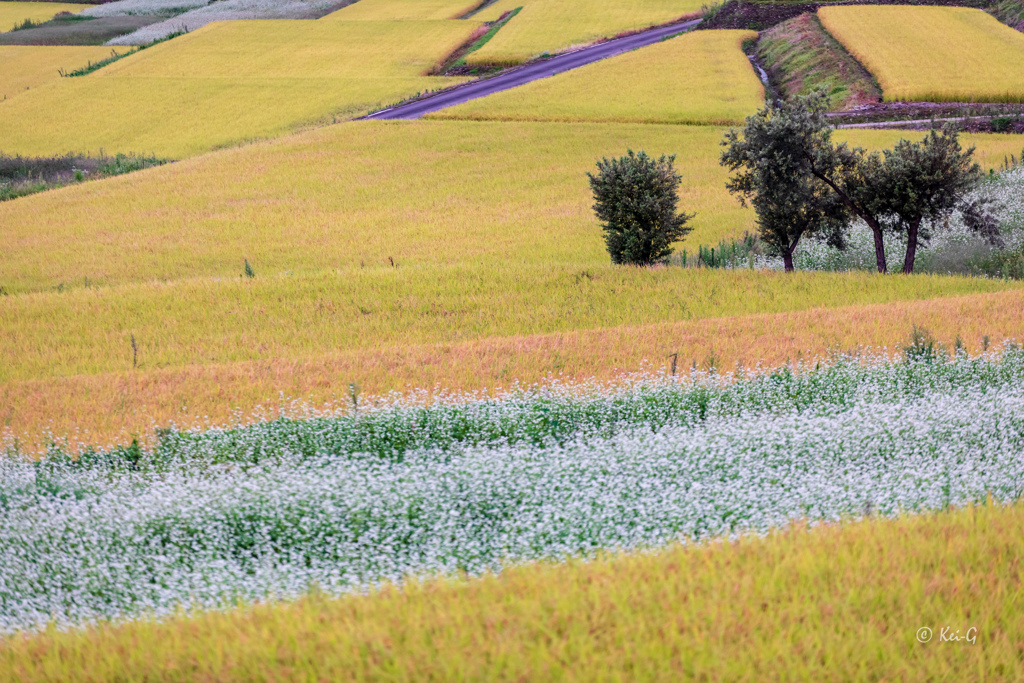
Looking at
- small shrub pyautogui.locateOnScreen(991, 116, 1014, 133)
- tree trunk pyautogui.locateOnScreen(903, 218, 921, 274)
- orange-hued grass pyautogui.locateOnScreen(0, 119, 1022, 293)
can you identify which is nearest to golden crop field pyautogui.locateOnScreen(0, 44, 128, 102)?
orange-hued grass pyautogui.locateOnScreen(0, 119, 1022, 293)

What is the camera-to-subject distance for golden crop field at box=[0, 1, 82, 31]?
76.6 meters

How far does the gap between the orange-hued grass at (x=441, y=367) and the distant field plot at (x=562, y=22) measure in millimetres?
46097

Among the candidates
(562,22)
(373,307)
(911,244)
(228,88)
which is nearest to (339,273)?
(373,307)

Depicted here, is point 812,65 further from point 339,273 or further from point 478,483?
point 478,483

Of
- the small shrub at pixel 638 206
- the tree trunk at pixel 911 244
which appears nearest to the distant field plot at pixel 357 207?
the small shrub at pixel 638 206

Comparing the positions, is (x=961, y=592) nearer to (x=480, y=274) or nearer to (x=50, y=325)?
(x=480, y=274)

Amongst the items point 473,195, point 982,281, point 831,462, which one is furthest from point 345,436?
point 473,195

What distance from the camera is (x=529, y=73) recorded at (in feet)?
164

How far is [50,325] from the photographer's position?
14.1 meters

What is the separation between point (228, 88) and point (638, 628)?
178ft

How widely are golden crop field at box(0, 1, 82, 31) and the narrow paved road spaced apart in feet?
175

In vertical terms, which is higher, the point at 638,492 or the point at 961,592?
the point at 961,592

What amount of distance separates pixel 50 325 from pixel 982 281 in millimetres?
17650

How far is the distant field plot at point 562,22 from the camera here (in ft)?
181
